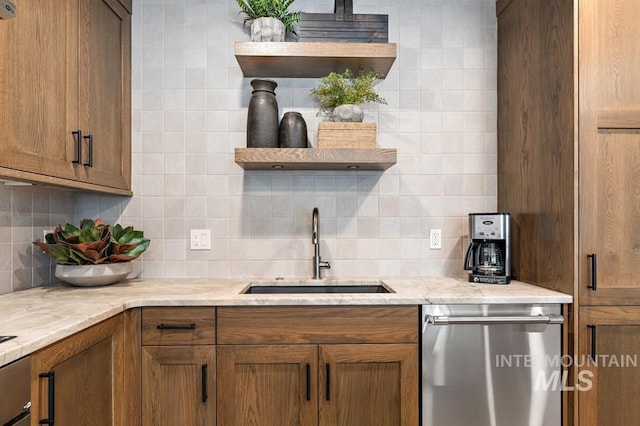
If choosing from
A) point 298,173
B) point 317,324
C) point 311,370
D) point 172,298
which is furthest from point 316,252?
point 172,298

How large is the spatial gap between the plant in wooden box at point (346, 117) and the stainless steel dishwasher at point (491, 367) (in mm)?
810

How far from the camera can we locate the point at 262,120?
209 cm

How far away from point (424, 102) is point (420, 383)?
1.40 m

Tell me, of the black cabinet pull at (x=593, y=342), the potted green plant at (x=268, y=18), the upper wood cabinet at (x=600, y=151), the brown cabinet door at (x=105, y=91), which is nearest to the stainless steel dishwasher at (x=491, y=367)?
the black cabinet pull at (x=593, y=342)

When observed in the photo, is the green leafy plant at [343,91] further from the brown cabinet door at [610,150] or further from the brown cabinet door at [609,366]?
the brown cabinet door at [609,366]

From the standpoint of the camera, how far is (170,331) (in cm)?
174

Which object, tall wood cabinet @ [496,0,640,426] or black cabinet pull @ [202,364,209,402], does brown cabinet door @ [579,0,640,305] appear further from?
black cabinet pull @ [202,364,209,402]

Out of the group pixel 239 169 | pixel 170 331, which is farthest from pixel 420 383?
pixel 239 169

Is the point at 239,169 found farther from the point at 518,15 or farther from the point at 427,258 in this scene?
the point at 518,15

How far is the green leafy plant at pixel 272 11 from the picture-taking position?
7.00ft

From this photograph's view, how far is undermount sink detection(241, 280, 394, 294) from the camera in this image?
2234 mm

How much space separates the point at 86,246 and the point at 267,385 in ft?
3.06

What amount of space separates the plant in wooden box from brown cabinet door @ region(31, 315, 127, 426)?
1147mm

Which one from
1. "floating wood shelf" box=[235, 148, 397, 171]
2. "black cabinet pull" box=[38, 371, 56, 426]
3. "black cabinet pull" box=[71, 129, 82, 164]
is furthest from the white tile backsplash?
"black cabinet pull" box=[38, 371, 56, 426]
